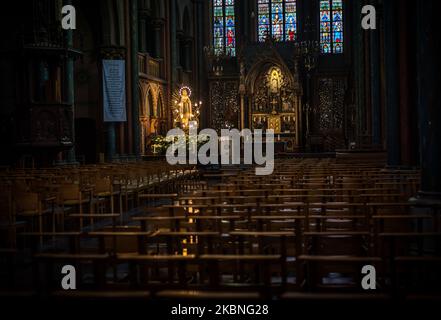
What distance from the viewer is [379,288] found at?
507 cm

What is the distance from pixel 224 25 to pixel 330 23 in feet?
24.3

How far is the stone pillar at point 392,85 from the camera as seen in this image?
15.2 metres

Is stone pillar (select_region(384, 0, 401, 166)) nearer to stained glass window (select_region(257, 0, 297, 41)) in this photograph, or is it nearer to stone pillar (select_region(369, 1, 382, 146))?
stone pillar (select_region(369, 1, 382, 146))

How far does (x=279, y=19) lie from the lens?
42.0 meters

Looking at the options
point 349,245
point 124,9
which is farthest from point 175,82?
point 349,245

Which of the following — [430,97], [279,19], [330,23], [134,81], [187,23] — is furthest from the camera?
[279,19]

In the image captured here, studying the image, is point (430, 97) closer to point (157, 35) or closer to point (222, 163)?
point (222, 163)

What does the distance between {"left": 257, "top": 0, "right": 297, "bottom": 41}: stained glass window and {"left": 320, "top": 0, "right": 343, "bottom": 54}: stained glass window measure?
1.93 m

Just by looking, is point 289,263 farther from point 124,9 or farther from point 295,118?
point 295,118

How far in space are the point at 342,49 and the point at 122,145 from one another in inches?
772

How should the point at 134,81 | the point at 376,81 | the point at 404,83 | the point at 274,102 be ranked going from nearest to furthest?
the point at 404,83 < the point at 376,81 < the point at 134,81 < the point at 274,102

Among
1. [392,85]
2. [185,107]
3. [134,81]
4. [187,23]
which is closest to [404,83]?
[392,85]

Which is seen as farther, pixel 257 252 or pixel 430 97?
pixel 430 97

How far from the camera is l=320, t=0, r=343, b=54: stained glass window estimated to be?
41.2m
